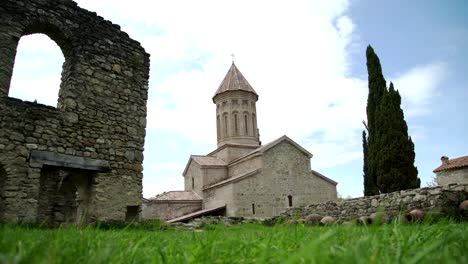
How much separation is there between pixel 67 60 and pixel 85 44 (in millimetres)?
542

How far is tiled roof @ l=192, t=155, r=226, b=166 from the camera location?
2214 cm

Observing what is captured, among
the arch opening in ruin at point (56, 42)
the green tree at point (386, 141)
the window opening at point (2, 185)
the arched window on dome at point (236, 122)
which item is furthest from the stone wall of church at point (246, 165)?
the window opening at point (2, 185)

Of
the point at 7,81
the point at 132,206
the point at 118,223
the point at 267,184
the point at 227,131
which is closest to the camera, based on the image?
the point at 7,81

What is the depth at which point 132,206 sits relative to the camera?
7.43 meters

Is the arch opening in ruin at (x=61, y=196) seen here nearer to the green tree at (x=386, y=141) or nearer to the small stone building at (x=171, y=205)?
the small stone building at (x=171, y=205)

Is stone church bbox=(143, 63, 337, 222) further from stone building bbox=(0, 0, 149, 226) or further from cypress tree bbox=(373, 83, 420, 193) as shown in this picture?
stone building bbox=(0, 0, 149, 226)

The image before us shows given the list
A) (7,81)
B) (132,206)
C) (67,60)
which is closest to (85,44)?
(67,60)

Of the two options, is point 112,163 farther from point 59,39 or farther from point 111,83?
point 59,39

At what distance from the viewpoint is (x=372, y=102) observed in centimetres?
1847

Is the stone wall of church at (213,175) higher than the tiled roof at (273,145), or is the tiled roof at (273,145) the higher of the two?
the tiled roof at (273,145)

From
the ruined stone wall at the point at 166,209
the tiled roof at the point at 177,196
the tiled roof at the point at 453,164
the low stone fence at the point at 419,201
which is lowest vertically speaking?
the low stone fence at the point at 419,201

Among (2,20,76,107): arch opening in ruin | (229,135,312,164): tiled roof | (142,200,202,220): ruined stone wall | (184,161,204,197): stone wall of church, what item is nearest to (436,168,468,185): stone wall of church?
(229,135,312,164): tiled roof

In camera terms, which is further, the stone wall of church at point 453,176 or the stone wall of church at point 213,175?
the stone wall of church at point 453,176

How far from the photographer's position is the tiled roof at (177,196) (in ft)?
67.3
